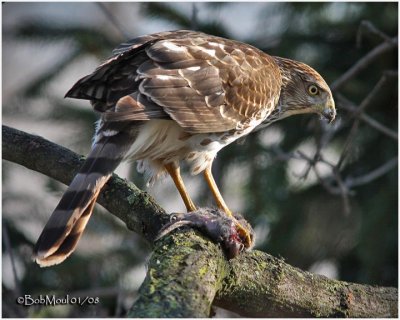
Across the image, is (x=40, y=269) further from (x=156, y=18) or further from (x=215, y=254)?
(x=215, y=254)

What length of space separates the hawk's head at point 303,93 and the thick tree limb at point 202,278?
1500 mm

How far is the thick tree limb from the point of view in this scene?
3.31m

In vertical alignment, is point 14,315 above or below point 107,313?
above

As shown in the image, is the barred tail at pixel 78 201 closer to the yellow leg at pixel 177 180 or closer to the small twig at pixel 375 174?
the yellow leg at pixel 177 180

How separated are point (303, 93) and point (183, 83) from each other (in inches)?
53.2

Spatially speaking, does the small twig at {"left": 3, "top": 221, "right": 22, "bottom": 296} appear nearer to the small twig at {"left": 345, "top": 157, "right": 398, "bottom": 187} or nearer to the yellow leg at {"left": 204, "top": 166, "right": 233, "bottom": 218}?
the yellow leg at {"left": 204, "top": 166, "right": 233, "bottom": 218}

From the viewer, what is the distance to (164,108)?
4.29 m

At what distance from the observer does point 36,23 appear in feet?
23.2

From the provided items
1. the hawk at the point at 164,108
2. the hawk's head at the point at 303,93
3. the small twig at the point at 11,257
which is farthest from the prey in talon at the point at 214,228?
the hawk's head at the point at 303,93

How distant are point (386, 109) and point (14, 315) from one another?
3.04 meters

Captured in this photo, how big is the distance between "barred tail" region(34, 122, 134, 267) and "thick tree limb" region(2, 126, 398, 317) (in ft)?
1.27

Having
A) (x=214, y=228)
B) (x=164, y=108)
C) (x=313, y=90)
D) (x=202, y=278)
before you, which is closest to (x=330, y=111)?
(x=313, y=90)

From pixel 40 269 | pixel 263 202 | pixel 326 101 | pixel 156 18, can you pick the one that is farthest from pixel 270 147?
pixel 40 269

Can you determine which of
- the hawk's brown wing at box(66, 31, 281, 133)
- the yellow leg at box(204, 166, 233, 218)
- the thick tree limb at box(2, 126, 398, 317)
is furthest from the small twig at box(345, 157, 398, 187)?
the thick tree limb at box(2, 126, 398, 317)
